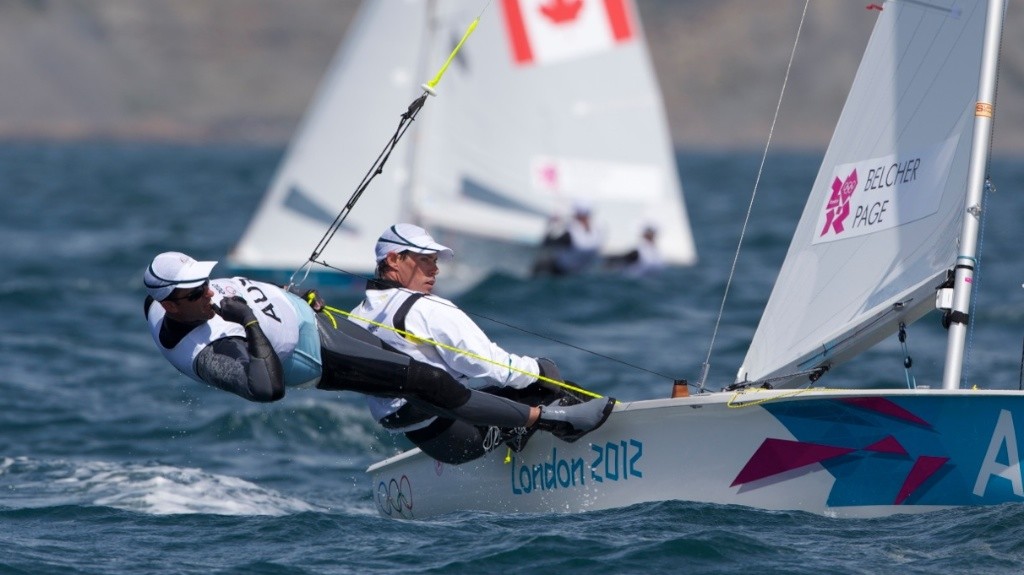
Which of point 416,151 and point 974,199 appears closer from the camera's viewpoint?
point 974,199

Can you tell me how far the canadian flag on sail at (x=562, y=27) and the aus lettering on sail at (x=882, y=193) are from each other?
366 inches

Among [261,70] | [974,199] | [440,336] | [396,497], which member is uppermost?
[261,70]

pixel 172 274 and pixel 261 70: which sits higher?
pixel 261 70

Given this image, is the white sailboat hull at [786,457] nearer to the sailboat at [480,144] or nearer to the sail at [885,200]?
the sail at [885,200]

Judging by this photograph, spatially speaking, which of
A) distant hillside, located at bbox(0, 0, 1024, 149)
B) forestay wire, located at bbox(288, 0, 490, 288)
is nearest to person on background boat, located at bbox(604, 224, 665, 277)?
forestay wire, located at bbox(288, 0, 490, 288)

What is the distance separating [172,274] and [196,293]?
10 centimetres

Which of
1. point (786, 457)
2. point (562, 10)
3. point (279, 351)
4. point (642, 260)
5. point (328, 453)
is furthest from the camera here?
point (642, 260)

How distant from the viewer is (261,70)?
82.2 metres

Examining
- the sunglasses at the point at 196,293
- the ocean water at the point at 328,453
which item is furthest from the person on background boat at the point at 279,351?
the ocean water at the point at 328,453

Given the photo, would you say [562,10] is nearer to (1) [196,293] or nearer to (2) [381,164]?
(2) [381,164]

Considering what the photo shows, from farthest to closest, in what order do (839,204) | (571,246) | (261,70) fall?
(261,70)
(571,246)
(839,204)

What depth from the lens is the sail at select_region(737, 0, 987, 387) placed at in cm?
524

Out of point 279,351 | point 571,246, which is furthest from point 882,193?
point 571,246

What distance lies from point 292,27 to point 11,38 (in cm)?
1436
